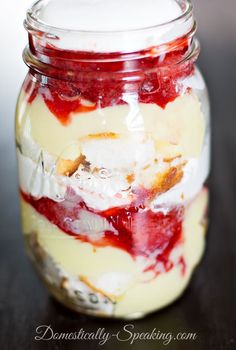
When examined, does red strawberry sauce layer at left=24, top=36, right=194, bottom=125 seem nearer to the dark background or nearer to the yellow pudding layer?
the yellow pudding layer

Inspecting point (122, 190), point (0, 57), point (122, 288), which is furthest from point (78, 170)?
A: point (0, 57)

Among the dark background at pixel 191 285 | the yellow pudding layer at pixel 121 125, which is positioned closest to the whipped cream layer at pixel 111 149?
the yellow pudding layer at pixel 121 125

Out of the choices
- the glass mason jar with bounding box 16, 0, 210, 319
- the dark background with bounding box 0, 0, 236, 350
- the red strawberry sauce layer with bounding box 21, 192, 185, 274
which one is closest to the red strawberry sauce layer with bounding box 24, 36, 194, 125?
the glass mason jar with bounding box 16, 0, 210, 319

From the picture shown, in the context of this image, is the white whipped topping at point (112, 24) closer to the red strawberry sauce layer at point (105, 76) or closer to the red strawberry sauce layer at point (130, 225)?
the red strawberry sauce layer at point (105, 76)

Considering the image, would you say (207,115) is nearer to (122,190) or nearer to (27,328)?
(122,190)

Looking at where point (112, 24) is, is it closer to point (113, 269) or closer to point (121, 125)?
point (121, 125)

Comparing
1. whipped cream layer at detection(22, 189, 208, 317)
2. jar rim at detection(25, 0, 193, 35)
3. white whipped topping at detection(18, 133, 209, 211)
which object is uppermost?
jar rim at detection(25, 0, 193, 35)

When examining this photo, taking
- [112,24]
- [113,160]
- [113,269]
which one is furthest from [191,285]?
[112,24]
